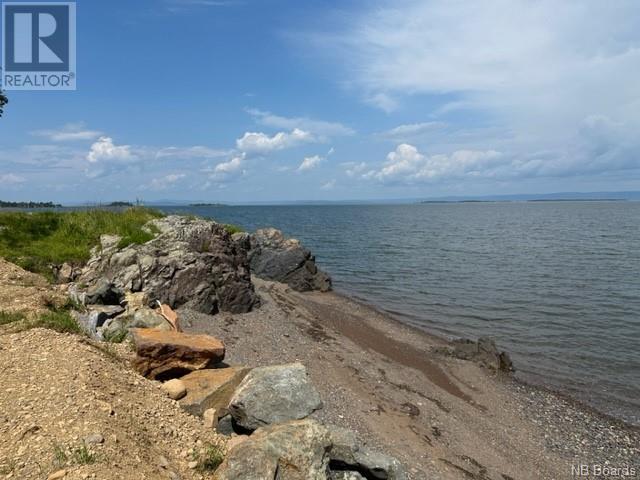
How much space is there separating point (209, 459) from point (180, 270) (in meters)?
13.3

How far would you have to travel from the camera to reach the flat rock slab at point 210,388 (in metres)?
9.21

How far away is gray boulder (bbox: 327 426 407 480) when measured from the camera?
7.70 meters

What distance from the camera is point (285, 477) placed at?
614 centimetres

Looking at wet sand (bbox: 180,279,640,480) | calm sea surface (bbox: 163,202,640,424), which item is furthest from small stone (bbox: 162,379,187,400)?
calm sea surface (bbox: 163,202,640,424)

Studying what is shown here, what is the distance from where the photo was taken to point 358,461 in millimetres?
7742

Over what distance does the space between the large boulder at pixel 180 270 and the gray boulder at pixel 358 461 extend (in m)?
11.9

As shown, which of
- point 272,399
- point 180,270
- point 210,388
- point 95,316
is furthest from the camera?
point 180,270

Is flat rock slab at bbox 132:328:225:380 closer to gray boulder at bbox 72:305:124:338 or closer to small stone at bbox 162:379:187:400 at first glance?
small stone at bbox 162:379:187:400

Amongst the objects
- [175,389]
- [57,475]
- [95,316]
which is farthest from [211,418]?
[95,316]

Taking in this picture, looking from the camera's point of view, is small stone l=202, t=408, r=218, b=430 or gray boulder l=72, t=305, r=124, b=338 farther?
gray boulder l=72, t=305, r=124, b=338

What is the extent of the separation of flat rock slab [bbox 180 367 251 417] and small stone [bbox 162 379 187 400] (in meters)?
0.14

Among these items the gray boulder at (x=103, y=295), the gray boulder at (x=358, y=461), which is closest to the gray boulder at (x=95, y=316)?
the gray boulder at (x=103, y=295)

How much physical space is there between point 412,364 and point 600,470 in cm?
824

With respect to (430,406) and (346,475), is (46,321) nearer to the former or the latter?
(346,475)
